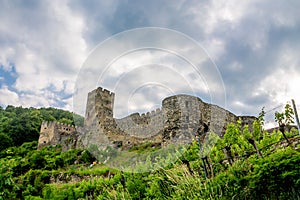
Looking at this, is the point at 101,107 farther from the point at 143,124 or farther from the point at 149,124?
the point at 149,124

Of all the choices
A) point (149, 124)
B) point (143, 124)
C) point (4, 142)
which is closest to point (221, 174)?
point (149, 124)

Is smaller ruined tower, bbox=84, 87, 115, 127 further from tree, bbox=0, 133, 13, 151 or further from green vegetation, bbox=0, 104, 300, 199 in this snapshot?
tree, bbox=0, 133, 13, 151

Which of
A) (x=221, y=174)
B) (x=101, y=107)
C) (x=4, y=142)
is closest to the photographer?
(x=221, y=174)

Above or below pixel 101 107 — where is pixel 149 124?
below

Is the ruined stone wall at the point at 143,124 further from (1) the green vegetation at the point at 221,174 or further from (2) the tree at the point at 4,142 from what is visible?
(2) the tree at the point at 4,142

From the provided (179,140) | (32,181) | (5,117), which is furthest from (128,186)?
(5,117)

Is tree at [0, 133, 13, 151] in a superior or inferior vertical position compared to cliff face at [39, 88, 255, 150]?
superior

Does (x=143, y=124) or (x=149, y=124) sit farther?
(x=143, y=124)

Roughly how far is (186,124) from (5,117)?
46.7 metres

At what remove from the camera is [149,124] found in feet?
71.8

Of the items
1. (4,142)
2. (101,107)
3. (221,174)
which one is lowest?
(221,174)

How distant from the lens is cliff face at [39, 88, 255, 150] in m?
13.3

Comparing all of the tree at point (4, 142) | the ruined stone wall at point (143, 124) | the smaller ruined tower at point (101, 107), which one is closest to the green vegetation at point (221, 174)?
the ruined stone wall at point (143, 124)

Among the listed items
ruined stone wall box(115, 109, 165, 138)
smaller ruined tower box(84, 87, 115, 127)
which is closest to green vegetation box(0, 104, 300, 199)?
ruined stone wall box(115, 109, 165, 138)
